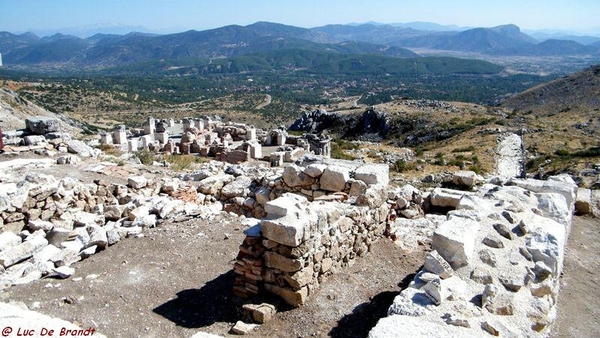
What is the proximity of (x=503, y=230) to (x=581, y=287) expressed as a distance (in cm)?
151

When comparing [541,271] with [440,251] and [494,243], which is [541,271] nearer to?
[494,243]

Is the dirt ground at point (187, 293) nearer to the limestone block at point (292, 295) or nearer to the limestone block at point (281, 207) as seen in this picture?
the limestone block at point (292, 295)

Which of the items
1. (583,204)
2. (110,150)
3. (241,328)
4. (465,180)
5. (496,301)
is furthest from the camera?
(110,150)

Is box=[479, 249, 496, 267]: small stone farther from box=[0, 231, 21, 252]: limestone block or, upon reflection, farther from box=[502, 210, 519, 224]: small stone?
box=[0, 231, 21, 252]: limestone block

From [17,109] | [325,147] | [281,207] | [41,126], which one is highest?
[281,207]

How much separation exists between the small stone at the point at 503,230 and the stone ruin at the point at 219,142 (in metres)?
14.8

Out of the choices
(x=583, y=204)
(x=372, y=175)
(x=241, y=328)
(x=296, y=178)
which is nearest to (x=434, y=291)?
(x=241, y=328)

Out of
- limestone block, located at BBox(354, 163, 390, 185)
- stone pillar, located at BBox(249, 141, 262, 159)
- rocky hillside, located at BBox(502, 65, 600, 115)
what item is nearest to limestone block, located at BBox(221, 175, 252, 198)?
limestone block, located at BBox(354, 163, 390, 185)

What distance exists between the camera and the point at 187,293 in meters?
7.47

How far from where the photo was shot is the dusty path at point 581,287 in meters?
5.78

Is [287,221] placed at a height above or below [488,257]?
above

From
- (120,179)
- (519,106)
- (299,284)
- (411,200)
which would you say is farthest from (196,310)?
(519,106)

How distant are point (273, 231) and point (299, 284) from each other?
0.88 meters

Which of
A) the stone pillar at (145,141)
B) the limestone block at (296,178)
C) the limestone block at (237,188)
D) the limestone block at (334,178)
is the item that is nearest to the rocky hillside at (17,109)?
the stone pillar at (145,141)
